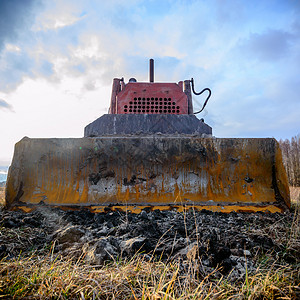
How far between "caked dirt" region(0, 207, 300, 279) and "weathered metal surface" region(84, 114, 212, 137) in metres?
1.78

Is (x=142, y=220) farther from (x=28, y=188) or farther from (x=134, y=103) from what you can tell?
(x=134, y=103)

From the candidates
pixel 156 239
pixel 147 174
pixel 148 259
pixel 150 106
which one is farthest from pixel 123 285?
pixel 150 106

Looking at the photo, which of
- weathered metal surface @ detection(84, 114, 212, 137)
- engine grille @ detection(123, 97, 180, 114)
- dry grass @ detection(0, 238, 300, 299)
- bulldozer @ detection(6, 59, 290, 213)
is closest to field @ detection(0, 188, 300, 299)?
dry grass @ detection(0, 238, 300, 299)

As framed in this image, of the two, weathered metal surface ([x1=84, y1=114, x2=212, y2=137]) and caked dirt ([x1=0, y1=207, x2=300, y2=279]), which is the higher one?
weathered metal surface ([x1=84, y1=114, x2=212, y2=137])

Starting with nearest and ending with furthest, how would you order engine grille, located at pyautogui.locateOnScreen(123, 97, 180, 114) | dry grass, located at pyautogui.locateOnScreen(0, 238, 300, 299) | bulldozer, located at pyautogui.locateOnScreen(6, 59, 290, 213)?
dry grass, located at pyautogui.locateOnScreen(0, 238, 300, 299), bulldozer, located at pyautogui.locateOnScreen(6, 59, 290, 213), engine grille, located at pyautogui.locateOnScreen(123, 97, 180, 114)

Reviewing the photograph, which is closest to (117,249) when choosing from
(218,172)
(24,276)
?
(24,276)

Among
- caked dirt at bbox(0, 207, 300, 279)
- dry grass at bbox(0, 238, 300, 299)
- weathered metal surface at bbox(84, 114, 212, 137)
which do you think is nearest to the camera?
dry grass at bbox(0, 238, 300, 299)

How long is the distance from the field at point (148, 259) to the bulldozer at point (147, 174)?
0.44 m

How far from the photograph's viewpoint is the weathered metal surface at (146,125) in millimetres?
3615

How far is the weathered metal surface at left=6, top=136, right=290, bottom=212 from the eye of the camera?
270 cm

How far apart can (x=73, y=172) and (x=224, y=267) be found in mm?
2236

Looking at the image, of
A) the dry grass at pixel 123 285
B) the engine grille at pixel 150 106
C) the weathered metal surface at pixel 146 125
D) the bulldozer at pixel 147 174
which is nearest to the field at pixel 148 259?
the dry grass at pixel 123 285

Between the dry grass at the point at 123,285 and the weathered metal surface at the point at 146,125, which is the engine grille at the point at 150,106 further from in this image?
the dry grass at the point at 123,285

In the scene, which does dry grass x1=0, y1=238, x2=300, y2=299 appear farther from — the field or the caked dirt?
the caked dirt
